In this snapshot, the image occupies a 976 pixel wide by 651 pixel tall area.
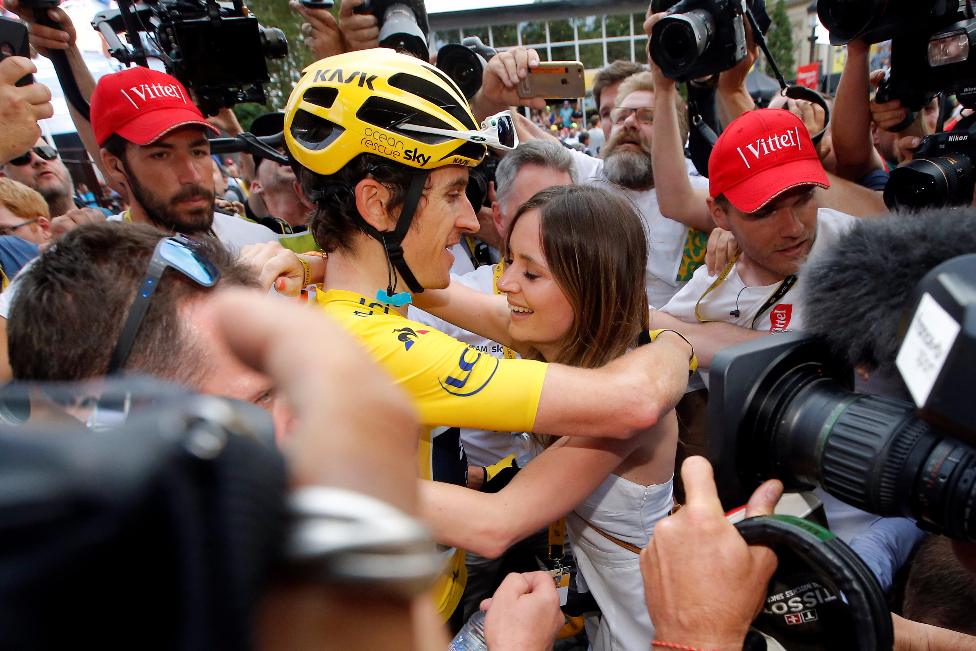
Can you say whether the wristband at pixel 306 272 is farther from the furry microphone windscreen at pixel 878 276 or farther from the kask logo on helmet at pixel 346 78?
the furry microphone windscreen at pixel 878 276

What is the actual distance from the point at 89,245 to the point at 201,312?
256 mm

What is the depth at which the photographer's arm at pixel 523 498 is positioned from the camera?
174 cm

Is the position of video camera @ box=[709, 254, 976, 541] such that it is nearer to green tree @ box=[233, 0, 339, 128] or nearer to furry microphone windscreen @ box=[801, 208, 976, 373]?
furry microphone windscreen @ box=[801, 208, 976, 373]

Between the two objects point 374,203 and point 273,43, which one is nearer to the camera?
point 374,203

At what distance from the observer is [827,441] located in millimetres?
1146

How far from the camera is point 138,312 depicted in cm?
115

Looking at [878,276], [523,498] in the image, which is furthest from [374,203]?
[878,276]

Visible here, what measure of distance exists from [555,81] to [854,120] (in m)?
1.63

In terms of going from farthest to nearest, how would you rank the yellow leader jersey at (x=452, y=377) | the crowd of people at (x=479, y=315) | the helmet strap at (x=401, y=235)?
the helmet strap at (x=401, y=235), the yellow leader jersey at (x=452, y=377), the crowd of people at (x=479, y=315)

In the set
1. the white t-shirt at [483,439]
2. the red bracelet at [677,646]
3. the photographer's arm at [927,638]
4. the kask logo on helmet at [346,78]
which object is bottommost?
the white t-shirt at [483,439]

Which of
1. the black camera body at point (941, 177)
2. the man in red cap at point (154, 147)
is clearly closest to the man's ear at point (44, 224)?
the man in red cap at point (154, 147)

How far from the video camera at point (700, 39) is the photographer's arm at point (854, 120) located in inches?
19.4

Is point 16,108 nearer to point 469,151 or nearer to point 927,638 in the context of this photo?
point 469,151

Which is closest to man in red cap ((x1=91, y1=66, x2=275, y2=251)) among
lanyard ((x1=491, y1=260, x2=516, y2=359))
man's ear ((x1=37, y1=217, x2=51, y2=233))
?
lanyard ((x1=491, y1=260, x2=516, y2=359))
